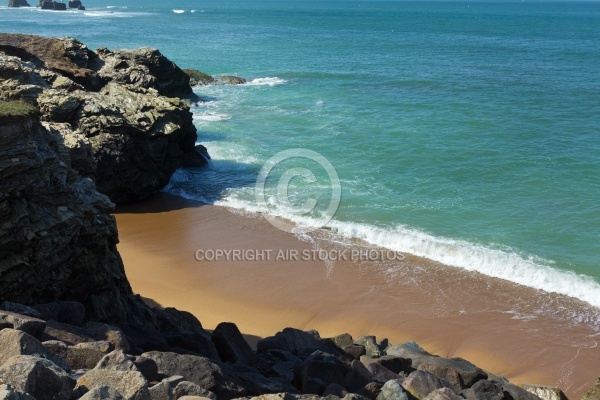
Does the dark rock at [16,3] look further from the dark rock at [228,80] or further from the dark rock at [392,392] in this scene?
the dark rock at [392,392]

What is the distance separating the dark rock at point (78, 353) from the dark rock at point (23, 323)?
0.39m

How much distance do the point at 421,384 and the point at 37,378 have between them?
6190 millimetres

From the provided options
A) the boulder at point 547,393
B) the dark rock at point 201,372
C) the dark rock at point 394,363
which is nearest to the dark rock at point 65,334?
the dark rock at point 201,372

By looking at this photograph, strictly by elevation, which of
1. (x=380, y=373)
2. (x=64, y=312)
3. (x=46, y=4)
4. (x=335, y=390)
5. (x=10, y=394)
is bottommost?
(x=380, y=373)

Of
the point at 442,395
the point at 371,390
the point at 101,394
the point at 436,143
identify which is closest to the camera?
the point at 101,394

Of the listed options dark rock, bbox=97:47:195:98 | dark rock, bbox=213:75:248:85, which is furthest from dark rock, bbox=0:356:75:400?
dark rock, bbox=213:75:248:85

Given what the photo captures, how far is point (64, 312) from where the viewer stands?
10.4 metres

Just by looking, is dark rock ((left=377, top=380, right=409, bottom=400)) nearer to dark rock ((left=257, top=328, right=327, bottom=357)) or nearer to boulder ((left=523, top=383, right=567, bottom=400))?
dark rock ((left=257, top=328, right=327, bottom=357))

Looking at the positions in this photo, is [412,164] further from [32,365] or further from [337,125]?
[32,365]

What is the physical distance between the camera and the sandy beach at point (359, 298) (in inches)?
567

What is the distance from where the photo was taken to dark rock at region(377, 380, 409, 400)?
9.93 meters

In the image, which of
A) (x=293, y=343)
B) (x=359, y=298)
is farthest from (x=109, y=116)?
(x=293, y=343)

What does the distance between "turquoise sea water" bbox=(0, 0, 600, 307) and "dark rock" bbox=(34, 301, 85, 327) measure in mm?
10957

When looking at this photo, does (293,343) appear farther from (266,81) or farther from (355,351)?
(266,81)
